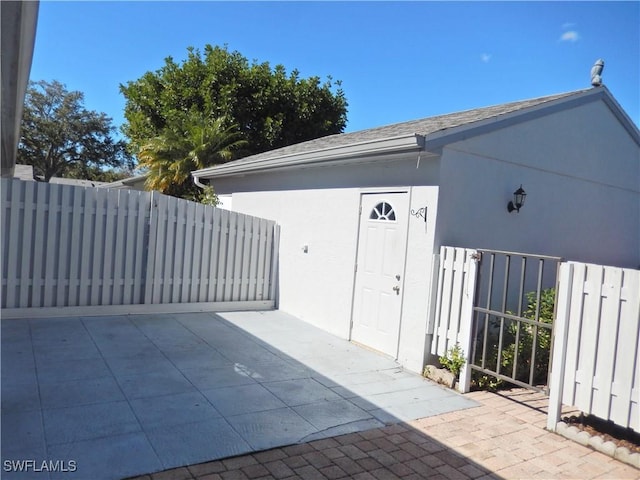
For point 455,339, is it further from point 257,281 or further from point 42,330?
point 42,330

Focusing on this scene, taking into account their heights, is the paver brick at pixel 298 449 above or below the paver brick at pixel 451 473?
below

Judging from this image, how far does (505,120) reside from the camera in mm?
5840

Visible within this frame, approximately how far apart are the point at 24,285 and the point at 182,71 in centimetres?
1450

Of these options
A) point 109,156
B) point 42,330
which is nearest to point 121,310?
point 42,330

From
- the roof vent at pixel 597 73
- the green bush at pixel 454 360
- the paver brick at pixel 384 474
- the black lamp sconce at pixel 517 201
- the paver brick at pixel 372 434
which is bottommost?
the paver brick at pixel 372 434

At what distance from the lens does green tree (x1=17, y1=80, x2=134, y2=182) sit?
34.9m

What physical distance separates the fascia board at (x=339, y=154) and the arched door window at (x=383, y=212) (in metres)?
0.75

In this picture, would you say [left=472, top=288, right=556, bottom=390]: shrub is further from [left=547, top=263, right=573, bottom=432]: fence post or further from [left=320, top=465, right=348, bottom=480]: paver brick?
[left=320, top=465, right=348, bottom=480]: paver brick

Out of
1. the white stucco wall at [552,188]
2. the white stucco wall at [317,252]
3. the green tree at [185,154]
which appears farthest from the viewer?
the green tree at [185,154]

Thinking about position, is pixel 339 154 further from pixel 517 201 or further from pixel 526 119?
pixel 526 119

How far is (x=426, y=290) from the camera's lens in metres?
5.33

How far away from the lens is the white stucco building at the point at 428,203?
5.41 m

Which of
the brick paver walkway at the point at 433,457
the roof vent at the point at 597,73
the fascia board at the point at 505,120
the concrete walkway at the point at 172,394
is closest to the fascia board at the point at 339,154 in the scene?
the fascia board at the point at 505,120

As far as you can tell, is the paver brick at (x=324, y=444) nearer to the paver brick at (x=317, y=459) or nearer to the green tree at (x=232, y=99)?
the paver brick at (x=317, y=459)
